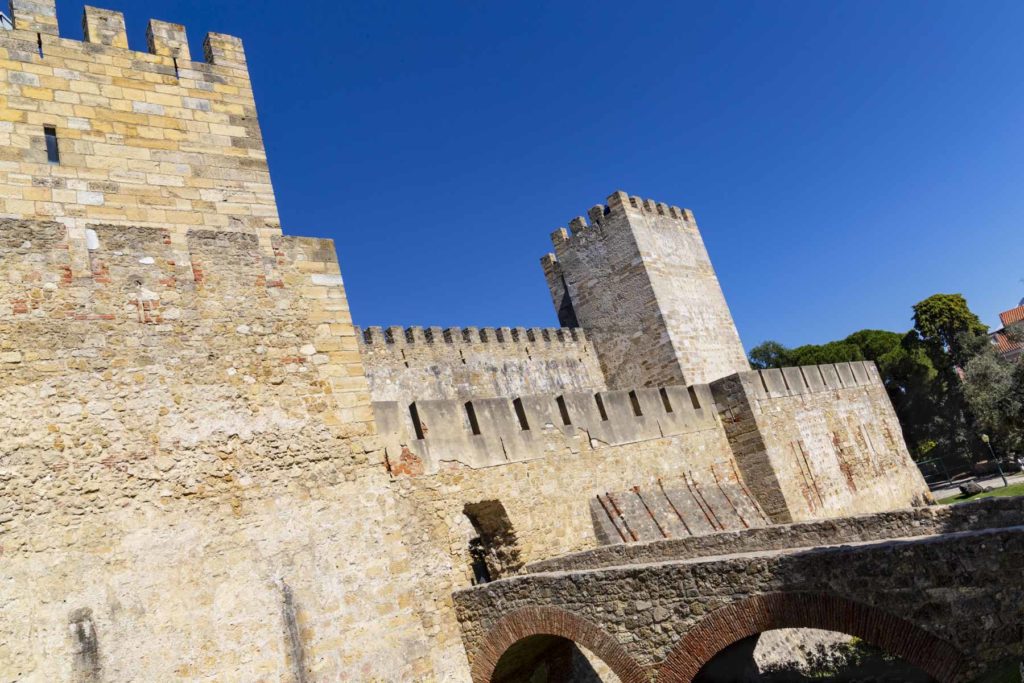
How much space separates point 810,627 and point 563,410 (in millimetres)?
6267

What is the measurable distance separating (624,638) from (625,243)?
50.0ft

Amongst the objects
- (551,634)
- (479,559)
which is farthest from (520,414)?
(551,634)

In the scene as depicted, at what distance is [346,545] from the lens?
22.3 feet

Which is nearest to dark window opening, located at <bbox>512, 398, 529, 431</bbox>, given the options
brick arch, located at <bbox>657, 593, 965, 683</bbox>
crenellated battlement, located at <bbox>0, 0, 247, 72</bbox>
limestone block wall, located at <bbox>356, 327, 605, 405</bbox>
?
brick arch, located at <bbox>657, 593, 965, 683</bbox>

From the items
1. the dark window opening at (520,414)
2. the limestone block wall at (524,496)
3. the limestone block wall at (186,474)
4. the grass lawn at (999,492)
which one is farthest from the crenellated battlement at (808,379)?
the limestone block wall at (186,474)

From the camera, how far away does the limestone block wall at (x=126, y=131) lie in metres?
6.71

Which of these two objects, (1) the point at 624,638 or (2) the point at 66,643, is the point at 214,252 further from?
(1) the point at 624,638

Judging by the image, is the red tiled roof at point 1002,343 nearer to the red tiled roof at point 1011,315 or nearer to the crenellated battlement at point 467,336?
the red tiled roof at point 1011,315

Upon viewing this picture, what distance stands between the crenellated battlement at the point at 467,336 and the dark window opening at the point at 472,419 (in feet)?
27.3

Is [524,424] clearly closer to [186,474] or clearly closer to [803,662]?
[186,474]

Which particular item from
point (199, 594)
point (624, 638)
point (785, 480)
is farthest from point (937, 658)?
point (785, 480)

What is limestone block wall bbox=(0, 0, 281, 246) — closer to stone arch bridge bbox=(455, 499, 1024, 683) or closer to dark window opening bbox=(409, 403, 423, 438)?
dark window opening bbox=(409, 403, 423, 438)

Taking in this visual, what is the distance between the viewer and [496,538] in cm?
990

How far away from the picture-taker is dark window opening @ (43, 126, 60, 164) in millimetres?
6793
